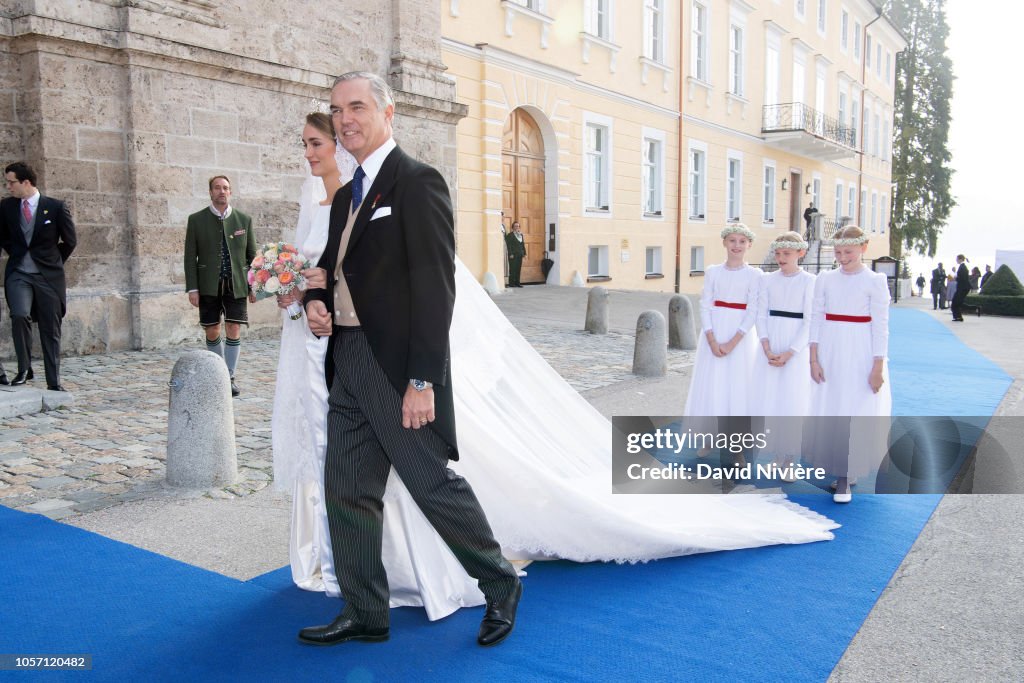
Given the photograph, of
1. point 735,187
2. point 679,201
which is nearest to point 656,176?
point 679,201

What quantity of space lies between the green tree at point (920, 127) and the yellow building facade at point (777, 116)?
3632mm

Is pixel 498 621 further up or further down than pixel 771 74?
further down

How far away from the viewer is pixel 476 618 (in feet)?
11.6

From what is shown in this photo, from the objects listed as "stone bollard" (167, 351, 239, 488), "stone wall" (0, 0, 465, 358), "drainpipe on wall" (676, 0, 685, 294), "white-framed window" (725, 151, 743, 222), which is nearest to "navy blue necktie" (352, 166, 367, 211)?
"stone bollard" (167, 351, 239, 488)

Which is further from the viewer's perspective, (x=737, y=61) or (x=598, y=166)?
(x=737, y=61)

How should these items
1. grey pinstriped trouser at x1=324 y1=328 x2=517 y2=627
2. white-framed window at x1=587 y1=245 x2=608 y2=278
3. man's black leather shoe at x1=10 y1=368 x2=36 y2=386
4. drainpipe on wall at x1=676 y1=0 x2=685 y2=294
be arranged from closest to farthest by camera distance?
grey pinstriped trouser at x1=324 y1=328 x2=517 y2=627
man's black leather shoe at x1=10 y1=368 x2=36 y2=386
white-framed window at x1=587 y1=245 x2=608 y2=278
drainpipe on wall at x1=676 y1=0 x2=685 y2=294

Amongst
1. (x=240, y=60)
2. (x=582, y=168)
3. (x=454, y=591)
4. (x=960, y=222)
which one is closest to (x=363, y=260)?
(x=454, y=591)

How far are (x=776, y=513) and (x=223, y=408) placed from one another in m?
3.37

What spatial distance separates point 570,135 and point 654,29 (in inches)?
222

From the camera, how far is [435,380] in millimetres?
3006

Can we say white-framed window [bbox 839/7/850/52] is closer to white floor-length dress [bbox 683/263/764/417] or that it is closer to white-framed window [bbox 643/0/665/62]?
white-framed window [bbox 643/0/665/62]

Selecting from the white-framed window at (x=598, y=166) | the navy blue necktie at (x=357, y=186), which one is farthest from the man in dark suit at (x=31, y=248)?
the white-framed window at (x=598, y=166)

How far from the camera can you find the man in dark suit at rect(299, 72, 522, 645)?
3.04m

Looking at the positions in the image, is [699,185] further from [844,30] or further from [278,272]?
[278,272]
